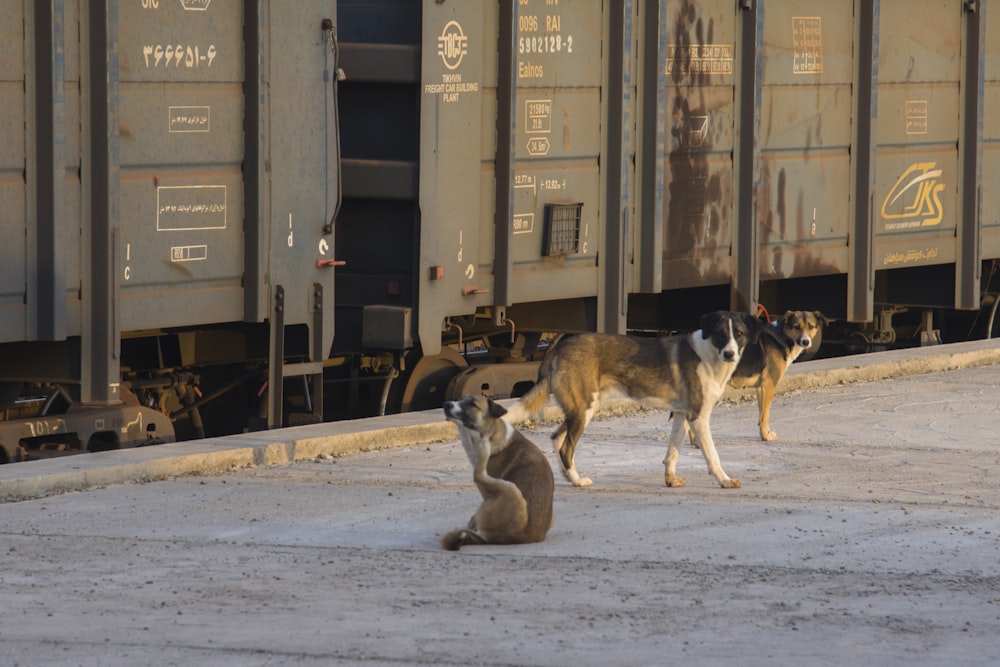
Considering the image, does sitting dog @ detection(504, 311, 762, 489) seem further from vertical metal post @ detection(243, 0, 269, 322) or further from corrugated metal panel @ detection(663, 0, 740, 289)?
corrugated metal panel @ detection(663, 0, 740, 289)

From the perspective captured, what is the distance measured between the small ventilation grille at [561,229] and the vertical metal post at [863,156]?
3433mm

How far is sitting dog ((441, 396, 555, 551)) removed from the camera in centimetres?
740

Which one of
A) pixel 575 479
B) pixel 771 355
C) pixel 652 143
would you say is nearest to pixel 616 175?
pixel 652 143

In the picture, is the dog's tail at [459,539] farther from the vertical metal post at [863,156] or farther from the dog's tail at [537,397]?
the vertical metal post at [863,156]

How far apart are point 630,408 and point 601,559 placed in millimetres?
4332

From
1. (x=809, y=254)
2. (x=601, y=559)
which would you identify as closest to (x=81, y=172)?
(x=601, y=559)

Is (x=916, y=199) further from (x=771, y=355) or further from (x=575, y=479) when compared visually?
(x=575, y=479)

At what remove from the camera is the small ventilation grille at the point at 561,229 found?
11992 millimetres

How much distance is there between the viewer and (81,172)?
9.22 m

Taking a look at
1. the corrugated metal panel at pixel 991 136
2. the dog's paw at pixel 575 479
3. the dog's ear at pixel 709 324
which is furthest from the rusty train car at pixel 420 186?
the dog's ear at pixel 709 324

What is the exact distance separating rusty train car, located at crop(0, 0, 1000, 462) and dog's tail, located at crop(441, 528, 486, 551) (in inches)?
106

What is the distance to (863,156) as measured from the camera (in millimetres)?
14664

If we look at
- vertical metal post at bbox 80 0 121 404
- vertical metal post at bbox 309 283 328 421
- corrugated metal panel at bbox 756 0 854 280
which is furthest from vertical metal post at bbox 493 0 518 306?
vertical metal post at bbox 80 0 121 404

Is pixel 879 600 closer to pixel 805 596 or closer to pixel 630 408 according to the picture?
pixel 805 596
